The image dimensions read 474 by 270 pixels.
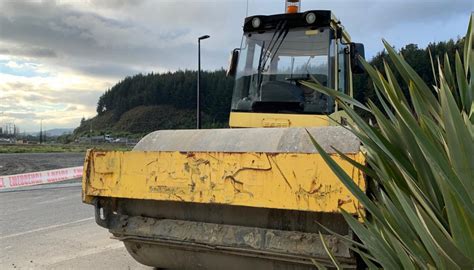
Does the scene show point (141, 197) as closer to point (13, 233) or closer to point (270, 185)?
point (270, 185)

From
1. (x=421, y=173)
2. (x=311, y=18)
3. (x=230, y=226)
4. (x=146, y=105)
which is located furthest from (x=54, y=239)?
(x=146, y=105)

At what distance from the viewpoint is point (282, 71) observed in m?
5.72

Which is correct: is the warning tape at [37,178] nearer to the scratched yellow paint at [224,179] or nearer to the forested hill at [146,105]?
the scratched yellow paint at [224,179]

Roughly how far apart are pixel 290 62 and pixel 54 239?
3.79 metres

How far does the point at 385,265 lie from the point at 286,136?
5.63ft

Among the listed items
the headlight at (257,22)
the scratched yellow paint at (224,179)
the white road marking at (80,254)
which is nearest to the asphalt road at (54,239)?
the white road marking at (80,254)

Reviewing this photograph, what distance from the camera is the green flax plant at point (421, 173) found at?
1631mm

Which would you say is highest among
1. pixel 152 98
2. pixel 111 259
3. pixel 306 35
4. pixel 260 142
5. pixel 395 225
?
pixel 152 98

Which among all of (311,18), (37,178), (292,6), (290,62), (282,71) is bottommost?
(37,178)

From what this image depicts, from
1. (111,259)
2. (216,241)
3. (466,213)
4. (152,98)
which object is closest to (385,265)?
(466,213)

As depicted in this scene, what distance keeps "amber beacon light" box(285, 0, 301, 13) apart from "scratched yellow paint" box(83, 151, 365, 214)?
3515mm

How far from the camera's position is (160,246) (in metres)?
3.73

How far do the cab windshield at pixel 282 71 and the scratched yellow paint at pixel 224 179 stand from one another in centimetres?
239

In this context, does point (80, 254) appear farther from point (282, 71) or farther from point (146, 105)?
point (146, 105)
